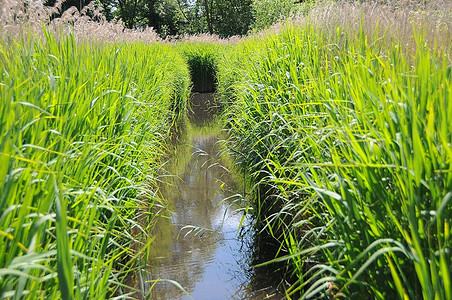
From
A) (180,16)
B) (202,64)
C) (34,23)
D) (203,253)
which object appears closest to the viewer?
(203,253)

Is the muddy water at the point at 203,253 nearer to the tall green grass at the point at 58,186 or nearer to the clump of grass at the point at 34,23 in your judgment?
the tall green grass at the point at 58,186

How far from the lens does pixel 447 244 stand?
3.81 feet

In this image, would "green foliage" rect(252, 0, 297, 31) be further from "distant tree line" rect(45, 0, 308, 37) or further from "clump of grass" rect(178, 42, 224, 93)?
"distant tree line" rect(45, 0, 308, 37)

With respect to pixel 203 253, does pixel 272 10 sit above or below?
above

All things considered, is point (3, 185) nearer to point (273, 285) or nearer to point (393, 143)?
point (393, 143)

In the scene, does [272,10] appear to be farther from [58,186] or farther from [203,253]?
[58,186]

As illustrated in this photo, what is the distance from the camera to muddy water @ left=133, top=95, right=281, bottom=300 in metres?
2.75

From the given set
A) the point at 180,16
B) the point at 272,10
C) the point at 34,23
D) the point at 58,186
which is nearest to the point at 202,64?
the point at 272,10

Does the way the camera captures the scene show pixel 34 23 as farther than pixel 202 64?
→ No

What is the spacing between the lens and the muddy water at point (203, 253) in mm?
2754

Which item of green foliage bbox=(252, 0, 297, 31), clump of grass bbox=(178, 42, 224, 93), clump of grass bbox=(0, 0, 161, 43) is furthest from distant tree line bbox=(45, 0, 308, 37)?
clump of grass bbox=(0, 0, 161, 43)

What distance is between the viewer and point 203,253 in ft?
10.5

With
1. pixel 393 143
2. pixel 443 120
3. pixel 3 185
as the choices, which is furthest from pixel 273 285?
pixel 3 185

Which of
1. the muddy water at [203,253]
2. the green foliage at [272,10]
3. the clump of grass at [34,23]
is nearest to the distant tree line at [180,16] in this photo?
the green foliage at [272,10]
